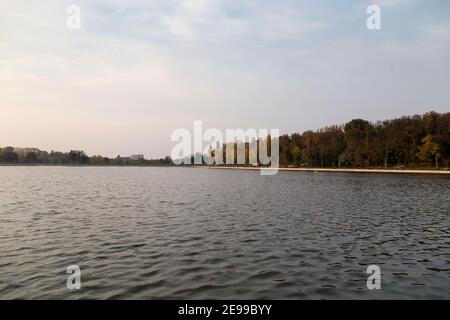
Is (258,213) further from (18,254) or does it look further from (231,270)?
(18,254)

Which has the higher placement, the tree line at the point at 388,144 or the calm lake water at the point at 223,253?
the tree line at the point at 388,144

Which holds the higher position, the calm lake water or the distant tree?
the distant tree

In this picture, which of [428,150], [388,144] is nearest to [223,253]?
[428,150]

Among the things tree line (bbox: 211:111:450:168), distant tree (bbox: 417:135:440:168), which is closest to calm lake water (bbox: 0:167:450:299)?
distant tree (bbox: 417:135:440:168)

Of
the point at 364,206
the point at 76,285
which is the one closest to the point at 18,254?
the point at 76,285

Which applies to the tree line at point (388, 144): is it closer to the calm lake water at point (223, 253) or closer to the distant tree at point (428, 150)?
the distant tree at point (428, 150)

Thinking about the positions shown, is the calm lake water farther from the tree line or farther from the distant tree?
the tree line

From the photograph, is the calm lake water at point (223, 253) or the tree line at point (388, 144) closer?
the calm lake water at point (223, 253)

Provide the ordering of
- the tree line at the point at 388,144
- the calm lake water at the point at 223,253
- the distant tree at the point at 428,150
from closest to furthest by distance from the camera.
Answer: the calm lake water at the point at 223,253, the distant tree at the point at 428,150, the tree line at the point at 388,144

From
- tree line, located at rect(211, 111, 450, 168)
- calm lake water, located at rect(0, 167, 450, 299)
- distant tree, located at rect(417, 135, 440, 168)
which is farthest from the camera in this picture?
tree line, located at rect(211, 111, 450, 168)

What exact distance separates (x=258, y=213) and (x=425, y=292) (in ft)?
59.4

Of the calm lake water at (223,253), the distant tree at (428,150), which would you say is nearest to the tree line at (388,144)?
the distant tree at (428,150)

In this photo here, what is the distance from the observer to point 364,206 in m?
34.5

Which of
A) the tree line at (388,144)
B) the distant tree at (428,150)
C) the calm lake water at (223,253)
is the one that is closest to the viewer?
the calm lake water at (223,253)
